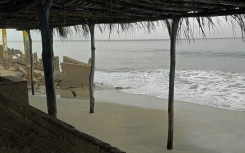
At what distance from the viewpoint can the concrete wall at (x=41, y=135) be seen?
1.51 metres

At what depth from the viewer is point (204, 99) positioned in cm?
1147

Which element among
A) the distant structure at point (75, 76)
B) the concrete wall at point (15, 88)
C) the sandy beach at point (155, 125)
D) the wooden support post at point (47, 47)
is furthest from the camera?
the distant structure at point (75, 76)

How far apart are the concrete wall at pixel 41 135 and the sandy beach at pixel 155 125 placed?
3966mm

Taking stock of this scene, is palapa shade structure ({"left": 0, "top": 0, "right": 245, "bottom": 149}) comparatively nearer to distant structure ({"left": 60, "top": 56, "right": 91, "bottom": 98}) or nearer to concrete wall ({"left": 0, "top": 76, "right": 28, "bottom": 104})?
concrete wall ({"left": 0, "top": 76, "right": 28, "bottom": 104})

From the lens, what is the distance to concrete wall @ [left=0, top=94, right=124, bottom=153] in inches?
59.5

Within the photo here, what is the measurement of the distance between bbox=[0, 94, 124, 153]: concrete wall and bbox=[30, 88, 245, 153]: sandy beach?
397 cm

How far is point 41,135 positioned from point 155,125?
586 centimetres

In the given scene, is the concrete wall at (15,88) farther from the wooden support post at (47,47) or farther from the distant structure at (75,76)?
the distant structure at (75,76)

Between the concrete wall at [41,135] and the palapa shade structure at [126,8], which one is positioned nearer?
the concrete wall at [41,135]

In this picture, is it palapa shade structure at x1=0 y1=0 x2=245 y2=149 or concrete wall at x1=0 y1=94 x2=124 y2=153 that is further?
palapa shade structure at x1=0 y1=0 x2=245 y2=149

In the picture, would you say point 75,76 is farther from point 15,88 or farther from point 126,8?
point 15,88

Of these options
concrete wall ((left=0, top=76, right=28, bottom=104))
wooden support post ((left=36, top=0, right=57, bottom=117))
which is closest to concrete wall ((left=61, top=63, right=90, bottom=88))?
concrete wall ((left=0, top=76, right=28, bottom=104))

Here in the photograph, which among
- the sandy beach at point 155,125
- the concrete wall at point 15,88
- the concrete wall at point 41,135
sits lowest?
the sandy beach at point 155,125

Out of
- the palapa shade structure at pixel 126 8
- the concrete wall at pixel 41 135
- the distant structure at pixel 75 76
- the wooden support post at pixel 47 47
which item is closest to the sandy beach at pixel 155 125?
the palapa shade structure at pixel 126 8
